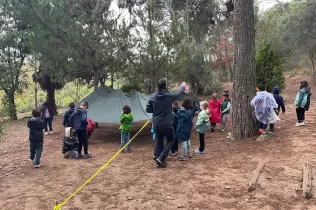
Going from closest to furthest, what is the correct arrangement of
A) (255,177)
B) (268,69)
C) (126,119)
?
(255,177)
(126,119)
(268,69)

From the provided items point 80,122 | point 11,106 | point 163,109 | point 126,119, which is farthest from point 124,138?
point 11,106

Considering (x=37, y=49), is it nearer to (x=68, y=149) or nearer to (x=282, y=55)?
(x=68, y=149)

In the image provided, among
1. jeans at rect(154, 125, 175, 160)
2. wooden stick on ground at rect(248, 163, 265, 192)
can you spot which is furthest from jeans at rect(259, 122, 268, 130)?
jeans at rect(154, 125, 175, 160)

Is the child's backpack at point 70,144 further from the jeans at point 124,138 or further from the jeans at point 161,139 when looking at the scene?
the jeans at point 161,139

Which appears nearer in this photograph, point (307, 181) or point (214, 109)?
point (307, 181)

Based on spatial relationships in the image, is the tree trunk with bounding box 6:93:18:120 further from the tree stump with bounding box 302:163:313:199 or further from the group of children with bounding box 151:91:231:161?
the tree stump with bounding box 302:163:313:199

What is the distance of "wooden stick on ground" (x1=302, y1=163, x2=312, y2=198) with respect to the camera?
3568 millimetres

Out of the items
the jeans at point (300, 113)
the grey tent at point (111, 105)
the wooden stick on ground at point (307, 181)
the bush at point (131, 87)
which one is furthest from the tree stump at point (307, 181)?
the bush at point (131, 87)

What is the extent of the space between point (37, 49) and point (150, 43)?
3.91 m

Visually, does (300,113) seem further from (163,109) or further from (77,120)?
(77,120)

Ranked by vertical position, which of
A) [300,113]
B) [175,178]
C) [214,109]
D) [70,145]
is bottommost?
[175,178]

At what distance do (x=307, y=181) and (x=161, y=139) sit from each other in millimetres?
2441

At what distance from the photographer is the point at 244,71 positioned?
662 cm

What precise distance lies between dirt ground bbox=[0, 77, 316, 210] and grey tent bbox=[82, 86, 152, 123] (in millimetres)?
1034
